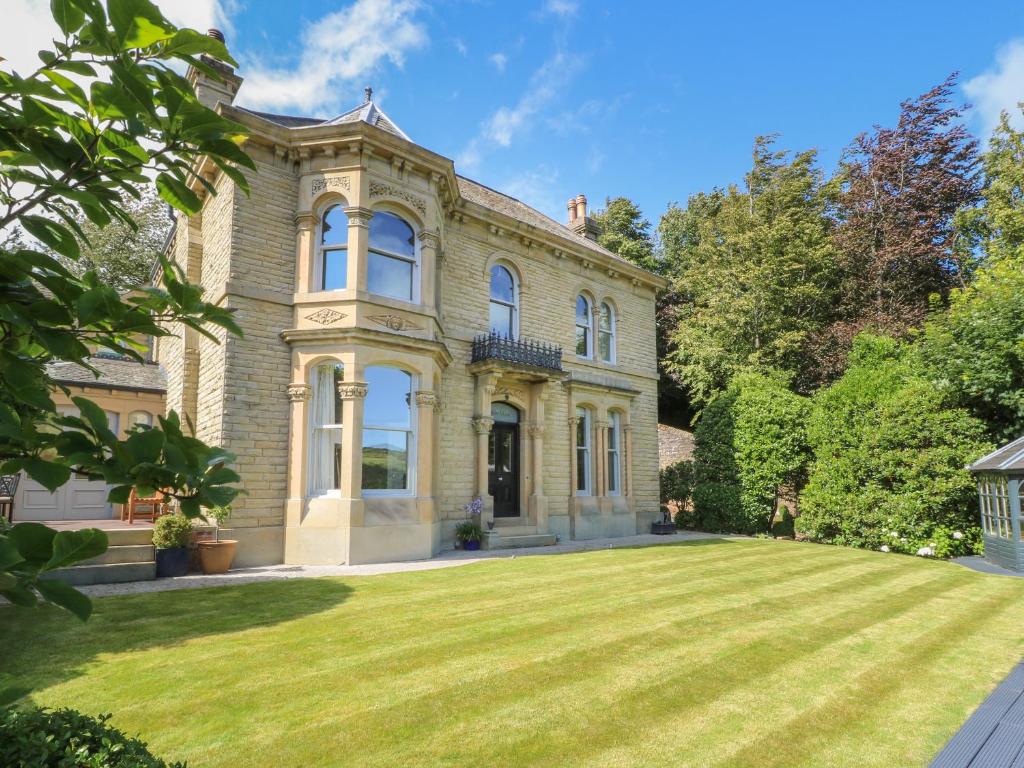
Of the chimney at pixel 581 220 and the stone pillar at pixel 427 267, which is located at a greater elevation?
the chimney at pixel 581 220

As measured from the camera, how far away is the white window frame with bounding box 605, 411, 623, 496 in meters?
15.8

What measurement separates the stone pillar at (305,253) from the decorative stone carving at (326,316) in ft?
1.58

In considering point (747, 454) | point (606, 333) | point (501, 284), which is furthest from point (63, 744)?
point (747, 454)

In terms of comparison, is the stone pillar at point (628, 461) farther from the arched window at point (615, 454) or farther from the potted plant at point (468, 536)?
the potted plant at point (468, 536)

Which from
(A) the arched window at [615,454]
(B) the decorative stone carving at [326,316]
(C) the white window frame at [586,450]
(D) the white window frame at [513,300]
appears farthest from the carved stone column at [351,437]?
(A) the arched window at [615,454]

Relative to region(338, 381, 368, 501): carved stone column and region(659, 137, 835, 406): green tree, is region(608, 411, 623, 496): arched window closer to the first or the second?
region(338, 381, 368, 501): carved stone column

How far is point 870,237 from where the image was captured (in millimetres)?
22250

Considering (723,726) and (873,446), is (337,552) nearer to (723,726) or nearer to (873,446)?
(723,726)

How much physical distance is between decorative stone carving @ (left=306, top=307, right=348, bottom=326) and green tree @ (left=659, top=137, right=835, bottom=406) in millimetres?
16322

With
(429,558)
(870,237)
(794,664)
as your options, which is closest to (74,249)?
(794,664)

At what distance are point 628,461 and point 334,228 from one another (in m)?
9.85

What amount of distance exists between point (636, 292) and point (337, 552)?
11.7 metres

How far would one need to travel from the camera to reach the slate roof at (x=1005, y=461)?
376 inches

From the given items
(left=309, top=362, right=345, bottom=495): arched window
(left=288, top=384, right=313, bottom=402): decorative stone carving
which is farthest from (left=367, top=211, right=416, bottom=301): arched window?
(left=288, top=384, right=313, bottom=402): decorative stone carving
